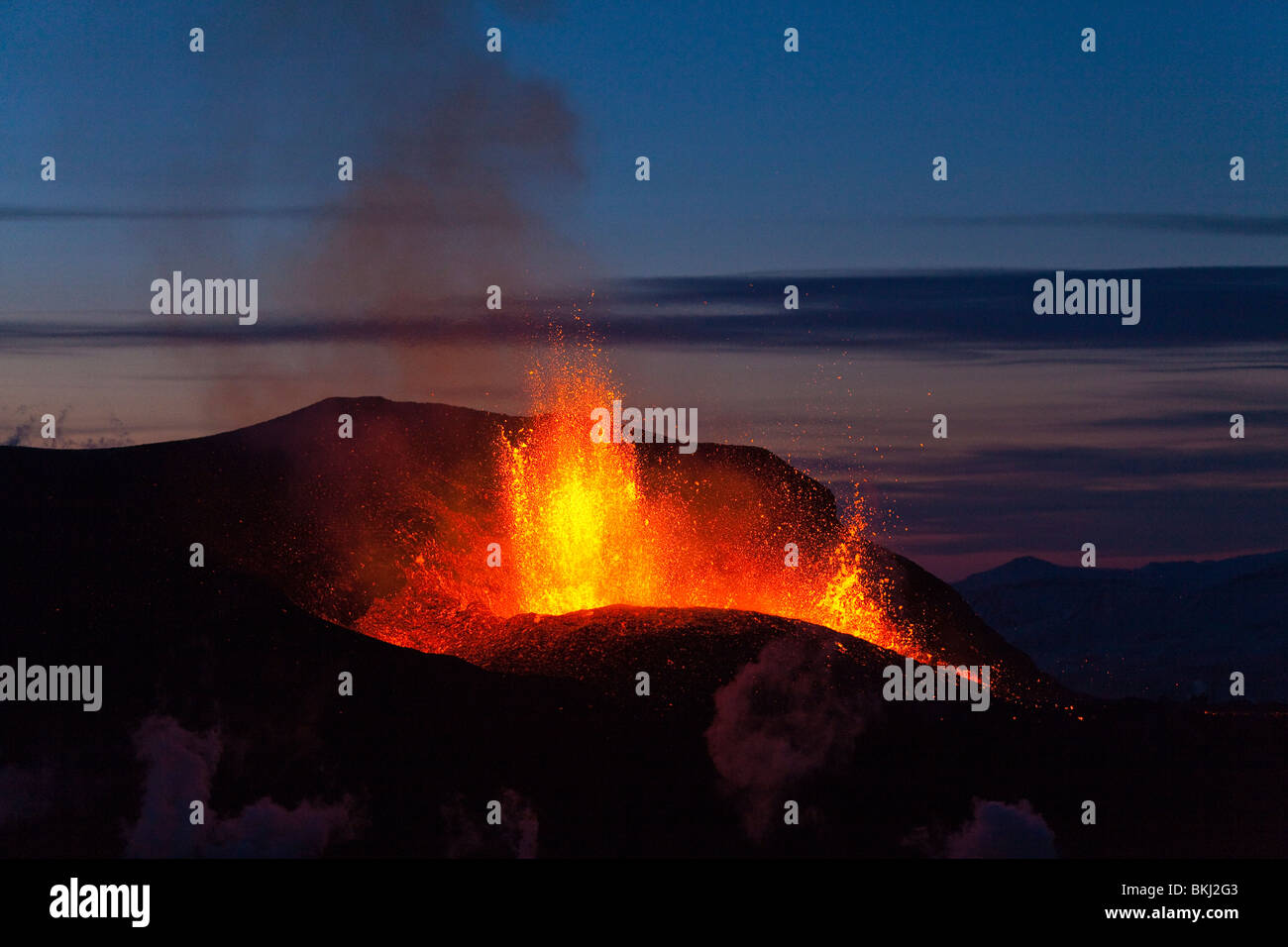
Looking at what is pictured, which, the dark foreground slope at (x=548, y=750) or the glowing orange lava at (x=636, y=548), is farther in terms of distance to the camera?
the glowing orange lava at (x=636, y=548)

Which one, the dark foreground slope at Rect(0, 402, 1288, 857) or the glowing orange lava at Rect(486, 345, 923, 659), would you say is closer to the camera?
the dark foreground slope at Rect(0, 402, 1288, 857)

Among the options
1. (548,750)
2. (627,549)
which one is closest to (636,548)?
(627,549)

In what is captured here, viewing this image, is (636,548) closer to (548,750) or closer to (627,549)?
(627,549)

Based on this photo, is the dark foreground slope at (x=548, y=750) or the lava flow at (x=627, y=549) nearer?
the dark foreground slope at (x=548, y=750)

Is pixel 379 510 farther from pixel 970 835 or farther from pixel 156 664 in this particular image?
pixel 970 835

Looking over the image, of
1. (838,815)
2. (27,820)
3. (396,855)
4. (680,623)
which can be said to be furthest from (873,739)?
(27,820)
